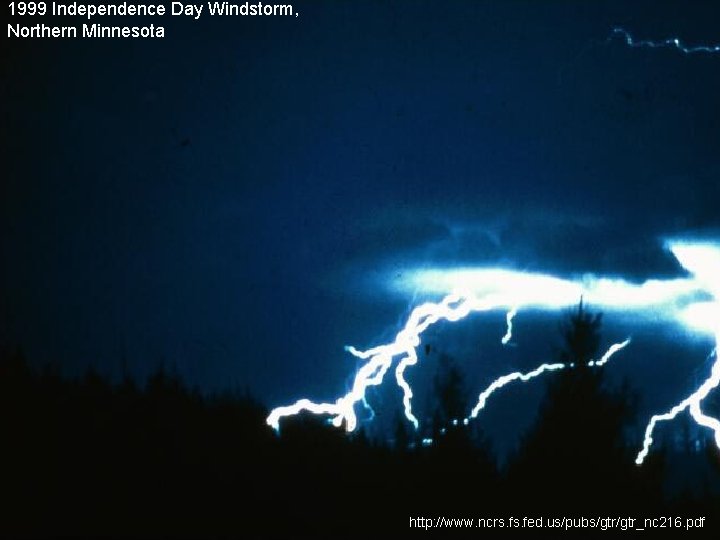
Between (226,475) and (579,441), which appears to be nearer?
(226,475)

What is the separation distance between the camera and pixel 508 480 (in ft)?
17.5

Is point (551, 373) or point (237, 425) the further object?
point (551, 373)

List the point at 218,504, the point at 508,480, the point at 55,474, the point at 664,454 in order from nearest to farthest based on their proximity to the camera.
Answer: the point at 55,474 → the point at 218,504 → the point at 508,480 → the point at 664,454

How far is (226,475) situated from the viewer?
3730 mm

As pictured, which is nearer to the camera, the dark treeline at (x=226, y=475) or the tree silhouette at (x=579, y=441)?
the dark treeline at (x=226, y=475)

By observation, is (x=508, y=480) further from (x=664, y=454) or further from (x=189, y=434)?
(x=664, y=454)

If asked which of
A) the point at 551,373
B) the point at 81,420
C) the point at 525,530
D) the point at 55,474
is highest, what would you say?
the point at 551,373

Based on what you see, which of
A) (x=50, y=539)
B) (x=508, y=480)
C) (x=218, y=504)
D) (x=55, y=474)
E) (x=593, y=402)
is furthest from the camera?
(x=593, y=402)

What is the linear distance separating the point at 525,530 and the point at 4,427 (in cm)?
278

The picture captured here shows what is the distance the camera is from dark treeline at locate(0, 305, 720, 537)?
3219mm

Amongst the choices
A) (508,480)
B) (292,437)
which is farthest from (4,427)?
(508,480)

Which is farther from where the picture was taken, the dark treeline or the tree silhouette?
the tree silhouette

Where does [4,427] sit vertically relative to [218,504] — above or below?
above

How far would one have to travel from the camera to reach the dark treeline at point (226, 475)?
3219mm
